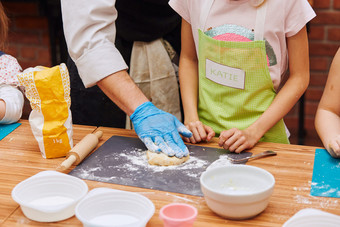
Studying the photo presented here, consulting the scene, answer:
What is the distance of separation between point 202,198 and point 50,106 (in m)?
0.52

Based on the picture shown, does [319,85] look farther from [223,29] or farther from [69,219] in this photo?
[69,219]

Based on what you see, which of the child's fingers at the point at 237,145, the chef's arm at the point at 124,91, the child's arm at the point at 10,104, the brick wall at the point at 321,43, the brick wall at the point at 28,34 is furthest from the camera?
the brick wall at the point at 28,34

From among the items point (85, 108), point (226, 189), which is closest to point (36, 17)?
point (85, 108)

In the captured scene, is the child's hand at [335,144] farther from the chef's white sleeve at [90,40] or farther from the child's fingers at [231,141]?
the chef's white sleeve at [90,40]

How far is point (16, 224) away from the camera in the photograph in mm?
1017

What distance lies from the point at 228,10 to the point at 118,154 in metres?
0.63

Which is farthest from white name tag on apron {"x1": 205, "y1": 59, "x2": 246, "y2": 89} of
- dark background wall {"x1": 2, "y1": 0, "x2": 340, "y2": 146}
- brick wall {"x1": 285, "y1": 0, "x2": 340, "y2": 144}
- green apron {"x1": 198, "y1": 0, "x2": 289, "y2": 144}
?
brick wall {"x1": 285, "y1": 0, "x2": 340, "y2": 144}

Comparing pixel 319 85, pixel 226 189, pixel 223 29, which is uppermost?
pixel 223 29

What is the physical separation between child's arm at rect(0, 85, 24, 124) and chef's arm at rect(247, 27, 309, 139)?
2.70 feet

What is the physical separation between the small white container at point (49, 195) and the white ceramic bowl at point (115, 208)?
0.18 feet

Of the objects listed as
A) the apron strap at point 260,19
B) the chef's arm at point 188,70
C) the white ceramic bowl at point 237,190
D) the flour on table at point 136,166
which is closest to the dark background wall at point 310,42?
the chef's arm at point 188,70

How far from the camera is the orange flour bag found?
1312 millimetres

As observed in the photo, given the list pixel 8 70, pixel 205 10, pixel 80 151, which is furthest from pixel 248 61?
pixel 8 70

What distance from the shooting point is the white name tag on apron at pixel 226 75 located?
5.19 ft
